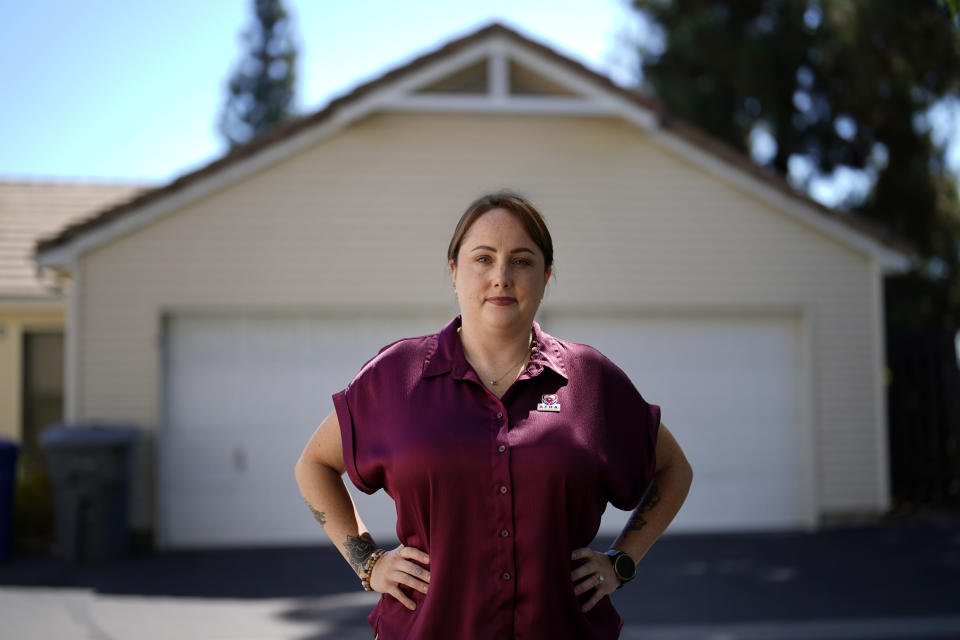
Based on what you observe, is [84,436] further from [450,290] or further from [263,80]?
[263,80]

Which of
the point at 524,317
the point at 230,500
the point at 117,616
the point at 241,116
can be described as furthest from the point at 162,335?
the point at 241,116

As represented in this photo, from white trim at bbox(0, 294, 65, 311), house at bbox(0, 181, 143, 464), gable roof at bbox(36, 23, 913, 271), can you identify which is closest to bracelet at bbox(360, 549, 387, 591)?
gable roof at bbox(36, 23, 913, 271)

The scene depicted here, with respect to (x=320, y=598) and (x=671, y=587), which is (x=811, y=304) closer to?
(x=671, y=587)

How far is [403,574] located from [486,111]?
8524mm

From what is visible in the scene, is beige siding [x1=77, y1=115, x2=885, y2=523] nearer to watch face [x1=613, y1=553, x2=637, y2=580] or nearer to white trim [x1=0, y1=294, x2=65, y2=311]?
white trim [x1=0, y1=294, x2=65, y2=311]

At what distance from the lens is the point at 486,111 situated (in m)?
10.4

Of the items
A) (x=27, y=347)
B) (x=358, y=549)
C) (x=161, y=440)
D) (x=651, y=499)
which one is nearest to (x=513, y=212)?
(x=651, y=499)

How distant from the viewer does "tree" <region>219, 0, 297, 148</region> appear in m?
37.0

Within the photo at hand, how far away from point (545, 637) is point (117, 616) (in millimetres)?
5580

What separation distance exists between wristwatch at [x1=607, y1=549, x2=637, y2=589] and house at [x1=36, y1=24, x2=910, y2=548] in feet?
24.4

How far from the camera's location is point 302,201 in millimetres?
10203

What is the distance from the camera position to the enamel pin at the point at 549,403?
7.78 ft

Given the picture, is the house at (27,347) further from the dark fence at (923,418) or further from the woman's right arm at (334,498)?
the dark fence at (923,418)

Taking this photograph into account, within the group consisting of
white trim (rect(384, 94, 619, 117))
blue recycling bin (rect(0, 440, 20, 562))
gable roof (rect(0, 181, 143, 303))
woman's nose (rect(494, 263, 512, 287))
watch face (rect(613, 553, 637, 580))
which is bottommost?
blue recycling bin (rect(0, 440, 20, 562))
